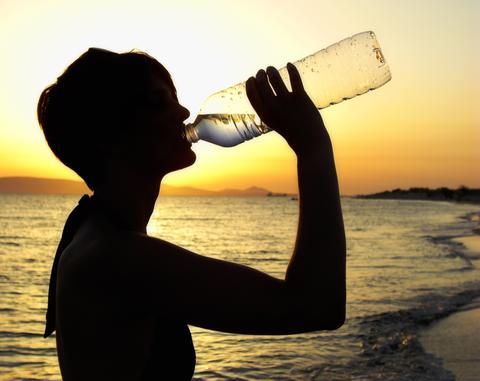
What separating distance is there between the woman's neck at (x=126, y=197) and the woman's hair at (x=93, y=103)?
0.20 feet

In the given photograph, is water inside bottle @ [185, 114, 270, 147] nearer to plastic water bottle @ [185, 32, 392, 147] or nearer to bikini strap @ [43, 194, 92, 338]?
plastic water bottle @ [185, 32, 392, 147]

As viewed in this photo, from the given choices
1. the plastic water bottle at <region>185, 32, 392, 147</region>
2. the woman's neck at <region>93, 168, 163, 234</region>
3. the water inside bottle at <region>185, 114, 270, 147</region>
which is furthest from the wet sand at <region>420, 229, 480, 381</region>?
the woman's neck at <region>93, 168, 163, 234</region>

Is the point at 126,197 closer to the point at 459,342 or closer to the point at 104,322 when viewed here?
the point at 104,322

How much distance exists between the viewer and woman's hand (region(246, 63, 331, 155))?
138cm

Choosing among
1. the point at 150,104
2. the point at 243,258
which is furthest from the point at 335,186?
the point at 243,258

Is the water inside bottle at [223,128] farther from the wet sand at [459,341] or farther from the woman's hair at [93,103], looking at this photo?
the wet sand at [459,341]

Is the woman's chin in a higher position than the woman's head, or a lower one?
lower

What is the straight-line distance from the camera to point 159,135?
1.48 metres

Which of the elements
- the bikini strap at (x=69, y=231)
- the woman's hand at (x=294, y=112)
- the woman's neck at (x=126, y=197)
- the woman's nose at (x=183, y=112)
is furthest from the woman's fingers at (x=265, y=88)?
the bikini strap at (x=69, y=231)

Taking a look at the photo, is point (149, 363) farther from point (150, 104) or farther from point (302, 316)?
point (150, 104)

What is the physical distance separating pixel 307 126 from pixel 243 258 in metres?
21.6

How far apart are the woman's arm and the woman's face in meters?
0.23

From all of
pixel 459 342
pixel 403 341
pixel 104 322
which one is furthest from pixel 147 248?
pixel 403 341

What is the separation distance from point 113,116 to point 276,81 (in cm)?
41
